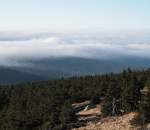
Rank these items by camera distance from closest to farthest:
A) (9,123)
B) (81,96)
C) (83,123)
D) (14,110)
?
(83,123) < (9,123) < (14,110) < (81,96)

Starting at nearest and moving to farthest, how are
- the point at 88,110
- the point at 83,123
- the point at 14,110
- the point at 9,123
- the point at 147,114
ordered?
1. the point at 147,114
2. the point at 83,123
3. the point at 9,123
4. the point at 14,110
5. the point at 88,110

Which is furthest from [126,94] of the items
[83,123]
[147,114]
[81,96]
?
[81,96]

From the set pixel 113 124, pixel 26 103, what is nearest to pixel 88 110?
pixel 26 103

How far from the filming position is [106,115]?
3551 inches

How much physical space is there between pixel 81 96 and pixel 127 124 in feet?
179

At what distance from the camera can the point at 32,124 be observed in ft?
298

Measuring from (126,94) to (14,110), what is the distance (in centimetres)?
2410

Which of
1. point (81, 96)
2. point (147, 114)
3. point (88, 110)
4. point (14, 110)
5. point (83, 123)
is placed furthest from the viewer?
point (81, 96)

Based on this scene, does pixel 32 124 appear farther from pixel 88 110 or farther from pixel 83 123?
pixel 88 110

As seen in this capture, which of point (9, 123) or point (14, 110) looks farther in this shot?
point (14, 110)

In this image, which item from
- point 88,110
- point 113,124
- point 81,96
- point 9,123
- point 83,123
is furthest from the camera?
point 81,96

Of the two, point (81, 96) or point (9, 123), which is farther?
point (81, 96)

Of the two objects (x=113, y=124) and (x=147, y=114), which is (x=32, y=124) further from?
(x=147, y=114)

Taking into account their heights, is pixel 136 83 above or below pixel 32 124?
above
